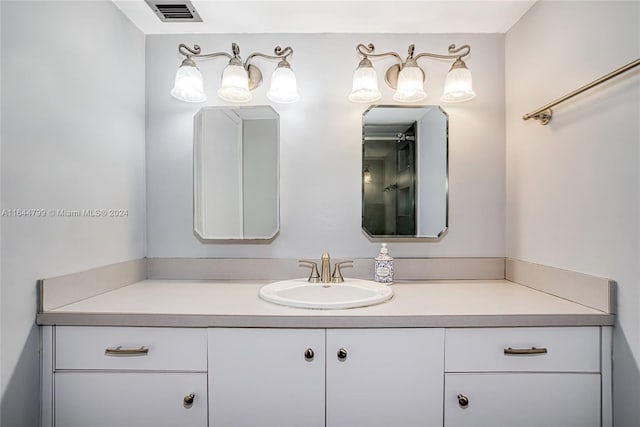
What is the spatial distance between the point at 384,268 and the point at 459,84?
900mm

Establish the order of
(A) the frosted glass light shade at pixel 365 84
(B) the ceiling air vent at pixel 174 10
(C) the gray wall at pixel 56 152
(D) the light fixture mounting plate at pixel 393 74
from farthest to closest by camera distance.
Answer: (D) the light fixture mounting plate at pixel 393 74, (A) the frosted glass light shade at pixel 365 84, (B) the ceiling air vent at pixel 174 10, (C) the gray wall at pixel 56 152

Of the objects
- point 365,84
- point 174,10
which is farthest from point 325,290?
point 174,10

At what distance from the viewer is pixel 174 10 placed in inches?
57.5

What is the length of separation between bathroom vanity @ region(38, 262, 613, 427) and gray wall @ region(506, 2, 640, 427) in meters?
0.15

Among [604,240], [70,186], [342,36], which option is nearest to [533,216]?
[604,240]

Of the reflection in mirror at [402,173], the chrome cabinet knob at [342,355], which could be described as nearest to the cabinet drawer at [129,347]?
the chrome cabinet knob at [342,355]

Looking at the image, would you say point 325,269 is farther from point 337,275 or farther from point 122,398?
point 122,398

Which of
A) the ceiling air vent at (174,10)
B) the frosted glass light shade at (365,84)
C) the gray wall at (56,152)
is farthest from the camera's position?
the frosted glass light shade at (365,84)

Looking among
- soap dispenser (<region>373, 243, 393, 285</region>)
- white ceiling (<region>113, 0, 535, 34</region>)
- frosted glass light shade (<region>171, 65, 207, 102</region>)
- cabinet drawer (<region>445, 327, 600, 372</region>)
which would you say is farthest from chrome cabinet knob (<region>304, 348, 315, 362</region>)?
white ceiling (<region>113, 0, 535, 34</region>)

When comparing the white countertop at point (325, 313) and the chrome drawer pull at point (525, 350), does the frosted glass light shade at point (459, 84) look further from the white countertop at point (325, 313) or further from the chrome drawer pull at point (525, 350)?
the chrome drawer pull at point (525, 350)

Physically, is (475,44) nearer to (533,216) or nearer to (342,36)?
(342,36)

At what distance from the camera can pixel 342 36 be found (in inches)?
65.2

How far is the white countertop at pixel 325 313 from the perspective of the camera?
1.09 meters

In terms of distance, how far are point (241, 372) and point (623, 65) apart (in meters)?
1.53
